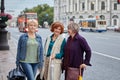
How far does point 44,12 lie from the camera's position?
539ft

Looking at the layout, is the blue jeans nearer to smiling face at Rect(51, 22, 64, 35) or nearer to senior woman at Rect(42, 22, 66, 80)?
senior woman at Rect(42, 22, 66, 80)

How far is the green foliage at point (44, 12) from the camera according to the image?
159850mm

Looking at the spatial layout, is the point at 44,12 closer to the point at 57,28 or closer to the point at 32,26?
the point at 32,26

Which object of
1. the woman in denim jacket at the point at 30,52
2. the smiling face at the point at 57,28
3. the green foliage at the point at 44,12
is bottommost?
the woman in denim jacket at the point at 30,52

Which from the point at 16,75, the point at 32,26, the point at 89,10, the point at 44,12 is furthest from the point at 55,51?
the point at 44,12

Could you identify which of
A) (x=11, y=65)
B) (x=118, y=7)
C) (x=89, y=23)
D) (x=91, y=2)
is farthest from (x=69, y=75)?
(x=91, y=2)

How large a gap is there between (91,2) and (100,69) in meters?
124

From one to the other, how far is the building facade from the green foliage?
321 cm

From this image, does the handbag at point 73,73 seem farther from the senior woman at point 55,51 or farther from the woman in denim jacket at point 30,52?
the woman in denim jacket at point 30,52

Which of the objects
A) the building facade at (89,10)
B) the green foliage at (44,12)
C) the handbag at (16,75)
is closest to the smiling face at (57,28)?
the handbag at (16,75)

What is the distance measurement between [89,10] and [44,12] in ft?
102

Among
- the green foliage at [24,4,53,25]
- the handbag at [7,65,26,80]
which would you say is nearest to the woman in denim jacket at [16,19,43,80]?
the handbag at [7,65,26,80]

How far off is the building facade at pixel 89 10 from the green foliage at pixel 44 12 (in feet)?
10.5

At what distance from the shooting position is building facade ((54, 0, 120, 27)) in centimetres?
12562
